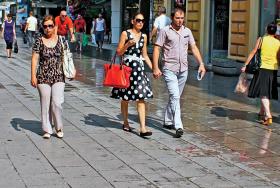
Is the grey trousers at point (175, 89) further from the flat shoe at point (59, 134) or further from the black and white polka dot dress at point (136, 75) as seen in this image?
the flat shoe at point (59, 134)

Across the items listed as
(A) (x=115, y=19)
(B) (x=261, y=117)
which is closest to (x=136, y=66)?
(B) (x=261, y=117)

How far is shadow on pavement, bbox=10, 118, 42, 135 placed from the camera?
29.2 ft

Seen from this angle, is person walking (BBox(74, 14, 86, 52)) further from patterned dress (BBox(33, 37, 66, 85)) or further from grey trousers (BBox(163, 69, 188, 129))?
patterned dress (BBox(33, 37, 66, 85))

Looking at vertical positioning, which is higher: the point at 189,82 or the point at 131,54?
the point at 131,54

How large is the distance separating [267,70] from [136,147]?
3211mm

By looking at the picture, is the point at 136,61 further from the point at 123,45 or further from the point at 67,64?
the point at 67,64

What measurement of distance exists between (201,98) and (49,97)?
5.25 meters

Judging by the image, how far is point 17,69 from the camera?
61.3 feet

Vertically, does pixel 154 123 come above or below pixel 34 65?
below

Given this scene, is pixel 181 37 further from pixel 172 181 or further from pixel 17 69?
pixel 17 69

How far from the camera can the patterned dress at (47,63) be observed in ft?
26.9

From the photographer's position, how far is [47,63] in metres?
8.21

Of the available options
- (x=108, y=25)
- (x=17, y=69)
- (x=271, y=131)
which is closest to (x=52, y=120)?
(x=271, y=131)

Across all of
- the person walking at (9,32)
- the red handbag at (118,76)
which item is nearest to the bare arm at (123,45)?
the red handbag at (118,76)
